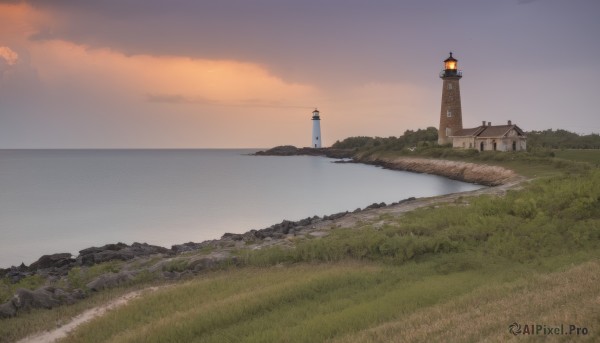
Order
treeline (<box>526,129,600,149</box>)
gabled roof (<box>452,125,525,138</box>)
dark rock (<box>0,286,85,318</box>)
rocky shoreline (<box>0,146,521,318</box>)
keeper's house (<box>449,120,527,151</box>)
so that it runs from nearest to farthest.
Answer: dark rock (<box>0,286,85,318</box>), rocky shoreline (<box>0,146,521,318</box>), keeper's house (<box>449,120,527,151</box>), gabled roof (<box>452,125,525,138</box>), treeline (<box>526,129,600,149</box>)

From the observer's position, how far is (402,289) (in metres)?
10.3

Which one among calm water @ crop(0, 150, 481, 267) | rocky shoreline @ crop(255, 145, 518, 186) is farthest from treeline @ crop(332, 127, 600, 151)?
calm water @ crop(0, 150, 481, 267)

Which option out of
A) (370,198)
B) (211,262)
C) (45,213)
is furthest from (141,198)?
(211,262)

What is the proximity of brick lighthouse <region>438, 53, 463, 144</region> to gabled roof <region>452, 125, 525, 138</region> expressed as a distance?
65.5 inches

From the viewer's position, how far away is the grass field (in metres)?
7.42

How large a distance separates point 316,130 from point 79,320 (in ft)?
501

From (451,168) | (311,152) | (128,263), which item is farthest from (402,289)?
(311,152)

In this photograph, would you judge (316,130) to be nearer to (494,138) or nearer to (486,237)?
(494,138)

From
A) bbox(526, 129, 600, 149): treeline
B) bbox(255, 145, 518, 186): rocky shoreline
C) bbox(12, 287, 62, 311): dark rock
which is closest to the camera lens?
bbox(12, 287, 62, 311): dark rock

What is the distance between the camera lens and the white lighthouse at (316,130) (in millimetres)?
148625

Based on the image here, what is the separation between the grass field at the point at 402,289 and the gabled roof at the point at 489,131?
49394 millimetres

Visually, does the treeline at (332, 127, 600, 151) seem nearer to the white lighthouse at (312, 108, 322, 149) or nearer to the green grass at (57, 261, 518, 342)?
the white lighthouse at (312, 108, 322, 149)

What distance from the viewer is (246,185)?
205 feet

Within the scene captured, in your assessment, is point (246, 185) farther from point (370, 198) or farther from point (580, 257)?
point (580, 257)
